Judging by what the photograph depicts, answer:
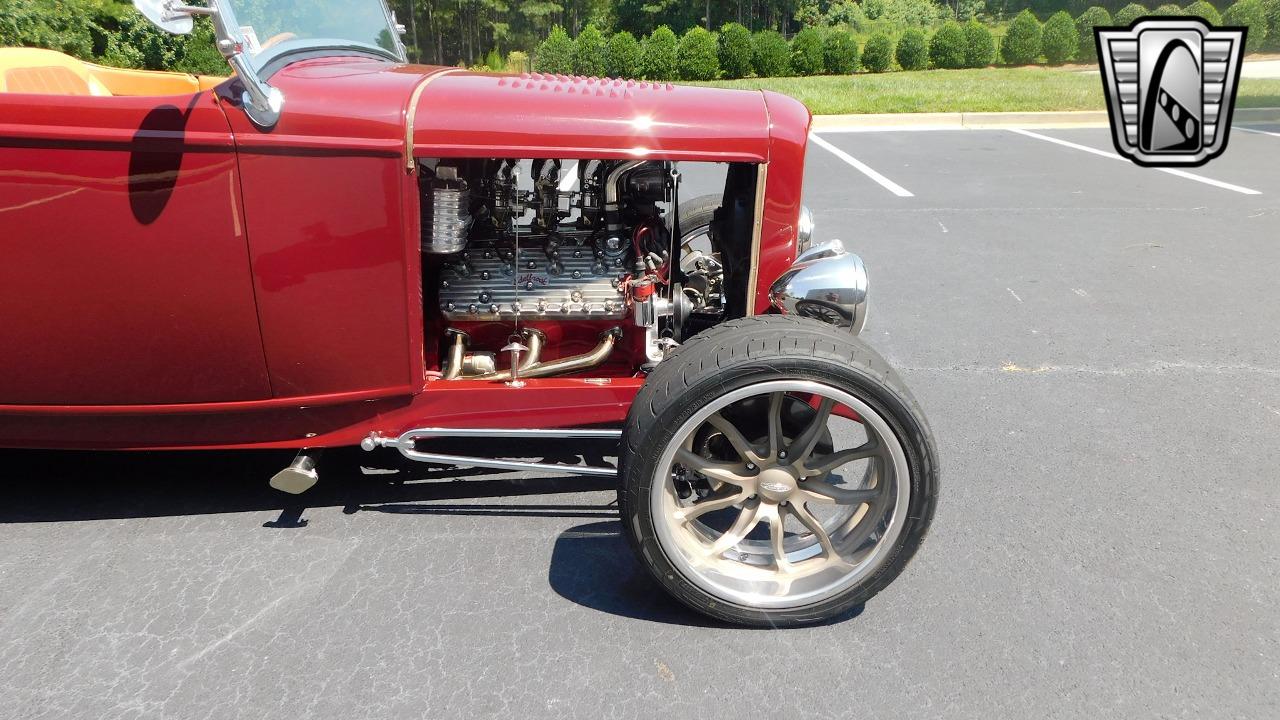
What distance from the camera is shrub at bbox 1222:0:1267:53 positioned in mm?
21422

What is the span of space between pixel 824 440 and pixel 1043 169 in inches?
→ 303

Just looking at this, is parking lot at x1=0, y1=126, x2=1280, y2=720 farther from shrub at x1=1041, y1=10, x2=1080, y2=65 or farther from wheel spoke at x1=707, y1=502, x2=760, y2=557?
A: shrub at x1=1041, y1=10, x2=1080, y2=65

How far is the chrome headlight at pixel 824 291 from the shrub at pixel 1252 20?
24.4 m

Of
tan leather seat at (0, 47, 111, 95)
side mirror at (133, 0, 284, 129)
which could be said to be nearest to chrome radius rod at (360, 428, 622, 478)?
side mirror at (133, 0, 284, 129)

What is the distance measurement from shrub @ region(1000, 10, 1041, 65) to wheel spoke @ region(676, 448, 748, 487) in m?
20.7

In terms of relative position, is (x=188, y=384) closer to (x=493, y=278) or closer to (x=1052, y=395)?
(x=493, y=278)

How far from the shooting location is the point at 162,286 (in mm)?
2383

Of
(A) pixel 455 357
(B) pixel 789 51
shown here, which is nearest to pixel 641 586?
(A) pixel 455 357

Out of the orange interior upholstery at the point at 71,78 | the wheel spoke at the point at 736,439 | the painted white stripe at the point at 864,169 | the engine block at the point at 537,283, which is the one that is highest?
the orange interior upholstery at the point at 71,78

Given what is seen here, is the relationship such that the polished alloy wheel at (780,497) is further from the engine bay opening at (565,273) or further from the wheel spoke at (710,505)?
the engine bay opening at (565,273)

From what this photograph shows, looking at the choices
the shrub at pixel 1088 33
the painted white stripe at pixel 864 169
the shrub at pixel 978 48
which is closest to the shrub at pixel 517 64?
the shrub at pixel 978 48

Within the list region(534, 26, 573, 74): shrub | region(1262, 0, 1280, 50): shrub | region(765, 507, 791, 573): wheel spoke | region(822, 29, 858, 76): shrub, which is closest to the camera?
region(765, 507, 791, 573): wheel spoke

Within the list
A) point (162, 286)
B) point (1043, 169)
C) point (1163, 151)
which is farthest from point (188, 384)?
point (1163, 151)

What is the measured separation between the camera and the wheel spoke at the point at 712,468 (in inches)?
91.2
